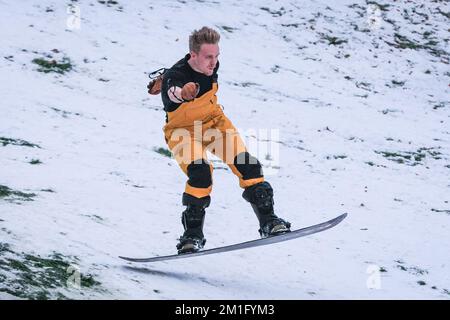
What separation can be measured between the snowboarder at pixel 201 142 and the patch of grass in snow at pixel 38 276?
1.04 metres

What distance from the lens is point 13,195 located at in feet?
23.2

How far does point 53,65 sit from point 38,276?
331 inches

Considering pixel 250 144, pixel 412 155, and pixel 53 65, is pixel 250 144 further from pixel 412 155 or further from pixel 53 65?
pixel 53 65

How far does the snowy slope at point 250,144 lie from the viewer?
19.9ft

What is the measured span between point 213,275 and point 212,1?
12.1 metres

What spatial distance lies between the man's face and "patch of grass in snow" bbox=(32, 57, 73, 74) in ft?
24.0

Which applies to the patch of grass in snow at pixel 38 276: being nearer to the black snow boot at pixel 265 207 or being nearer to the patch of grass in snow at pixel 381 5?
the black snow boot at pixel 265 207

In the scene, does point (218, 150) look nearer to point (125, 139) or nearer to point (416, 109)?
Result: point (125, 139)

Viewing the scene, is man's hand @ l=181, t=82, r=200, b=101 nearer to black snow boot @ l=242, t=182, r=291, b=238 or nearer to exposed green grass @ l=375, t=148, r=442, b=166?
black snow boot @ l=242, t=182, r=291, b=238

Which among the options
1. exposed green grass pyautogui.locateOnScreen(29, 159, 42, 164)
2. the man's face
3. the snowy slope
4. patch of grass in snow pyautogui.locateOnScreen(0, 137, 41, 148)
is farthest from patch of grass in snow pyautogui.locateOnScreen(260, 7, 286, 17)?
the man's face

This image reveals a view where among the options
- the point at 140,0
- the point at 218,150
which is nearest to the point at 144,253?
the point at 218,150

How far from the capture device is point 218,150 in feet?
19.6

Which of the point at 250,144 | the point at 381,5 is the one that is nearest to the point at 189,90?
the point at 250,144

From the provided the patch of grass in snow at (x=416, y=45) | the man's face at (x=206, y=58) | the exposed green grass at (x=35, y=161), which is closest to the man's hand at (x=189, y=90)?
the man's face at (x=206, y=58)
